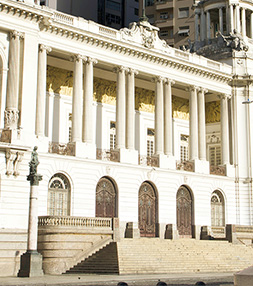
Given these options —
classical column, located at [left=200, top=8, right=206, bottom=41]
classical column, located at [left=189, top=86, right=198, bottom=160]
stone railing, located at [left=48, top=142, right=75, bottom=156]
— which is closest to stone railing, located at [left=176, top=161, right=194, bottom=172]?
classical column, located at [left=189, top=86, right=198, bottom=160]

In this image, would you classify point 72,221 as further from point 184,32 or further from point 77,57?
point 184,32

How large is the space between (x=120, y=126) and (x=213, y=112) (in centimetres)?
1156

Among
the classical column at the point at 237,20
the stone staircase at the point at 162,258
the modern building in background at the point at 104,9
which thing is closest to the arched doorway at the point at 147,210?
the stone staircase at the point at 162,258

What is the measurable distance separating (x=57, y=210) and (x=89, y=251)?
4.89m

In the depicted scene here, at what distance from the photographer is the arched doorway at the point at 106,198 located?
36125 millimetres

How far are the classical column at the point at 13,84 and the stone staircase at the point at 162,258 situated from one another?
823 centimetres

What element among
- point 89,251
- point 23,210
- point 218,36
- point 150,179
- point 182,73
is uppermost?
point 218,36

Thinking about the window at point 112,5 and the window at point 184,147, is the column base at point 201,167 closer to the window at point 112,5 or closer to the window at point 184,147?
the window at point 184,147

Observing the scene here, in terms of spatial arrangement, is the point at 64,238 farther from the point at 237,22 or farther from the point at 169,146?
the point at 237,22

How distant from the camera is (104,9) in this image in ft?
223

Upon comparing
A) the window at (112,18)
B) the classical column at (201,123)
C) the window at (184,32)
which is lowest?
the classical column at (201,123)

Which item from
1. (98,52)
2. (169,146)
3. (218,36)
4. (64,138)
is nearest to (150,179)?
(169,146)

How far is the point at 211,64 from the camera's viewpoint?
147 ft

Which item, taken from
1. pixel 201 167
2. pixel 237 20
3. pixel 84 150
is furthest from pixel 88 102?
pixel 237 20
